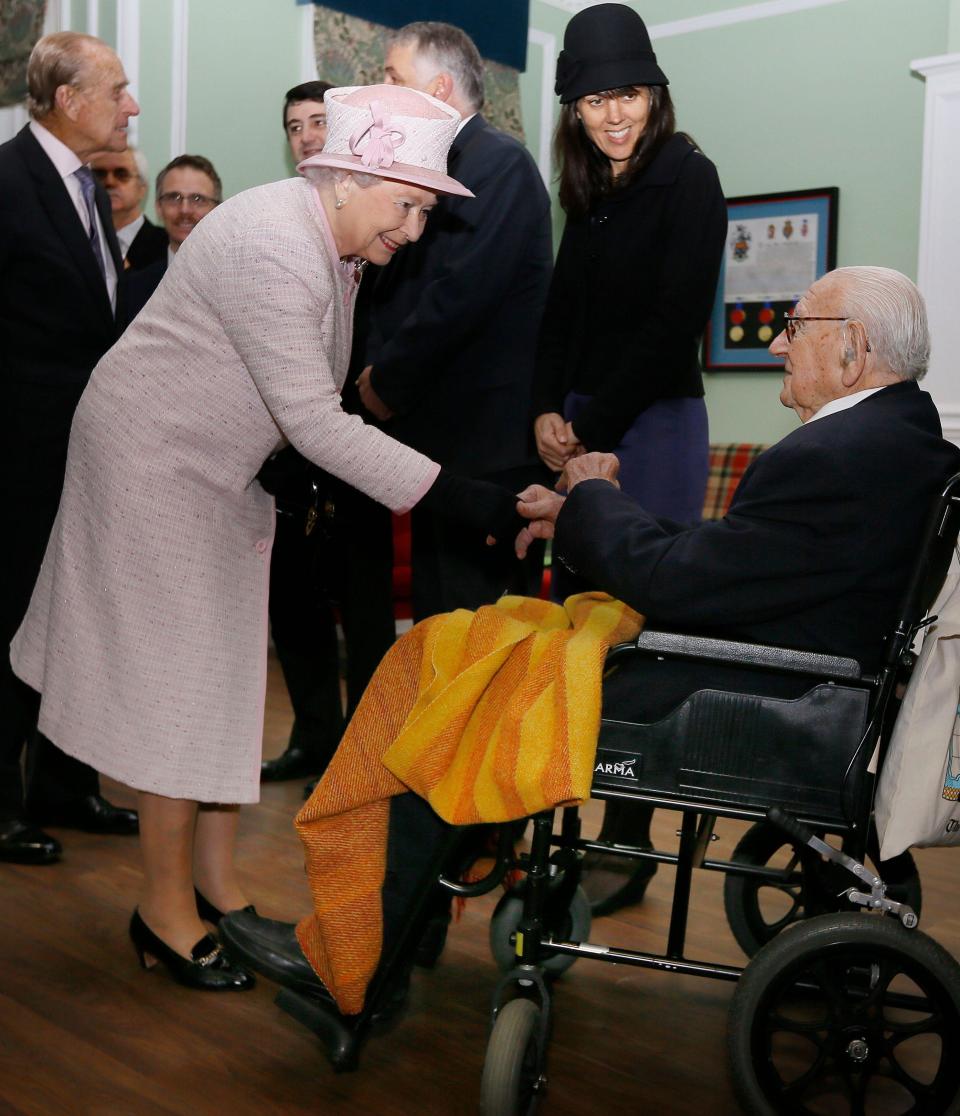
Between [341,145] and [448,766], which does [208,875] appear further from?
[341,145]

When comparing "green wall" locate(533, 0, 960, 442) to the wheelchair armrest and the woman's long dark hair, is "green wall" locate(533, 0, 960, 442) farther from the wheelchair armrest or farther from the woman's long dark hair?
the wheelchair armrest

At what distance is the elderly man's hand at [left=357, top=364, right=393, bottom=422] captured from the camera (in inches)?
97.8

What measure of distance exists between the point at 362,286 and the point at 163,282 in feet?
2.73

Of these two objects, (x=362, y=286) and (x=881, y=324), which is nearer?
(x=881, y=324)

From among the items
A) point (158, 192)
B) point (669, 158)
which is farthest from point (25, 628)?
point (158, 192)

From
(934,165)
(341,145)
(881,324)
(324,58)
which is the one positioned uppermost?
(324,58)

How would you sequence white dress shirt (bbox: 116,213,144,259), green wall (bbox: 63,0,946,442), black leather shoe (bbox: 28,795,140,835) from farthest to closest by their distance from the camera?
1. green wall (bbox: 63,0,946,442)
2. white dress shirt (bbox: 116,213,144,259)
3. black leather shoe (bbox: 28,795,140,835)

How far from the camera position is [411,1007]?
1.99m

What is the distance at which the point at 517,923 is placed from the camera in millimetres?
1941

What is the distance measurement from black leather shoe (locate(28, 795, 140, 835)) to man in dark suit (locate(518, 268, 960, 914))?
1.46 metres

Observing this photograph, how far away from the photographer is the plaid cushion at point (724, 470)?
4867 millimetres

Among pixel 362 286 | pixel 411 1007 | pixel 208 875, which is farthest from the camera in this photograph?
pixel 362 286

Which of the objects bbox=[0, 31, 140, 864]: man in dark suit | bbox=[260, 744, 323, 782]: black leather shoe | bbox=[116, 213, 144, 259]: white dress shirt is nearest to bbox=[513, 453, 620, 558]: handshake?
bbox=[0, 31, 140, 864]: man in dark suit

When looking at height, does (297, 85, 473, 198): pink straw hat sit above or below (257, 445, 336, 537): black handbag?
above
